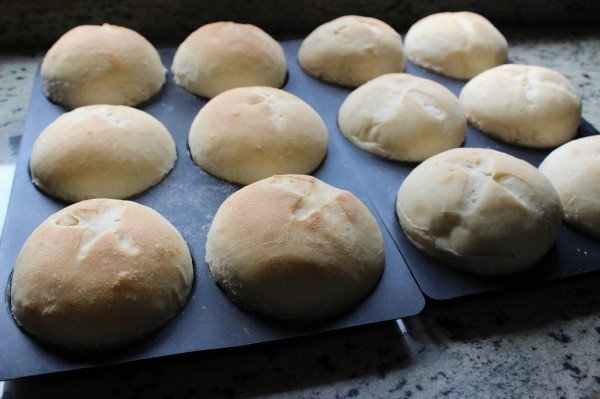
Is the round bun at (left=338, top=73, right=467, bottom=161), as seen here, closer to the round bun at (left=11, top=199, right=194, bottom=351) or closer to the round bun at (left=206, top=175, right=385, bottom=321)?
the round bun at (left=206, top=175, right=385, bottom=321)

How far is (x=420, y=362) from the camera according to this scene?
1.23m

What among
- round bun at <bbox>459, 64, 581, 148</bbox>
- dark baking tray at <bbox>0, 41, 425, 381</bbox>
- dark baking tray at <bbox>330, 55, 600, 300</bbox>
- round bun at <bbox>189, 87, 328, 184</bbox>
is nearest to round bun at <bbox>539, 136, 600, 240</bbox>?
dark baking tray at <bbox>330, 55, 600, 300</bbox>

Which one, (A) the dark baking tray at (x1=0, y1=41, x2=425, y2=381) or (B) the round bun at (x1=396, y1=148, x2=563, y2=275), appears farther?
(B) the round bun at (x1=396, y1=148, x2=563, y2=275)

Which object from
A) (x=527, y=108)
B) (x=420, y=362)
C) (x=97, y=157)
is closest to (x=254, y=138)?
(x=97, y=157)

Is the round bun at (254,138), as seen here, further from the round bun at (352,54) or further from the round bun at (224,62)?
the round bun at (352,54)

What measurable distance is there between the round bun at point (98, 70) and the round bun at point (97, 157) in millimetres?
212

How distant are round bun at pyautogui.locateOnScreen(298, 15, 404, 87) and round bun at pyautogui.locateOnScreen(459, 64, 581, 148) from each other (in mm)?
389

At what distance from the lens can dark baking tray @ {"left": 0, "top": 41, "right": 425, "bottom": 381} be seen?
3.68ft

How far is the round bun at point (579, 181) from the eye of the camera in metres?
1.48

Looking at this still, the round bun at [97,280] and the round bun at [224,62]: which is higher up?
the round bun at [224,62]

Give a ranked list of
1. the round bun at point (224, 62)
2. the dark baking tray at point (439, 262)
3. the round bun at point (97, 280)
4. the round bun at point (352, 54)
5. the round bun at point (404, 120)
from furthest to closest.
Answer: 1. the round bun at point (352, 54)
2. the round bun at point (224, 62)
3. the round bun at point (404, 120)
4. the dark baking tray at point (439, 262)
5. the round bun at point (97, 280)

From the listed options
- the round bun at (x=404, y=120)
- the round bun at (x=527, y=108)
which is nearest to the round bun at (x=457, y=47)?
the round bun at (x=527, y=108)

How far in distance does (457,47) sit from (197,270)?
4.77ft

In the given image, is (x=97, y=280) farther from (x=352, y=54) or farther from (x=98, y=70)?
(x=352, y=54)
